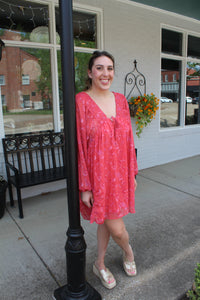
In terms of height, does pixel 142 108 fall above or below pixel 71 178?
above

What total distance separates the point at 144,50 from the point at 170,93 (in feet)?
4.30

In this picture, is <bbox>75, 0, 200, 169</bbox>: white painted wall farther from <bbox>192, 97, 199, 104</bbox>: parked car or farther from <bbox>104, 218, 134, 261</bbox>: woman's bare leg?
<bbox>104, 218, 134, 261</bbox>: woman's bare leg

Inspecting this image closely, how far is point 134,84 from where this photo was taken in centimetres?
499

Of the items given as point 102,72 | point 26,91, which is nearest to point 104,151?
point 102,72

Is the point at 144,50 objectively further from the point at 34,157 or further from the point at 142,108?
the point at 34,157

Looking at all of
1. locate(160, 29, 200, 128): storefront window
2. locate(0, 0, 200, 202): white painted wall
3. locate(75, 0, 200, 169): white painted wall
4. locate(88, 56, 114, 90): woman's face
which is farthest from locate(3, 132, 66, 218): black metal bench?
locate(160, 29, 200, 128): storefront window

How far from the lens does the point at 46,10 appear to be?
3973 millimetres

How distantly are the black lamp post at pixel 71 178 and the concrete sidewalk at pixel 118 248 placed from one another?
0.80ft

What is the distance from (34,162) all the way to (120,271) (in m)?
2.28

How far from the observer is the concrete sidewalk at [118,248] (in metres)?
2.12

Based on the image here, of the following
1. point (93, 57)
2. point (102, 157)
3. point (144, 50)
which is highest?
point (144, 50)

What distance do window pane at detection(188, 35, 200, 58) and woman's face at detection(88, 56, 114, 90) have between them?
500 cm

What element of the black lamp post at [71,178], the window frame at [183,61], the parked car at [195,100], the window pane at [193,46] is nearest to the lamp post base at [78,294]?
the black lamp post at [71,178]

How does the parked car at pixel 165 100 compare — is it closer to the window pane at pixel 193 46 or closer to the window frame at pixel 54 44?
the window pane at pixel 193 46
